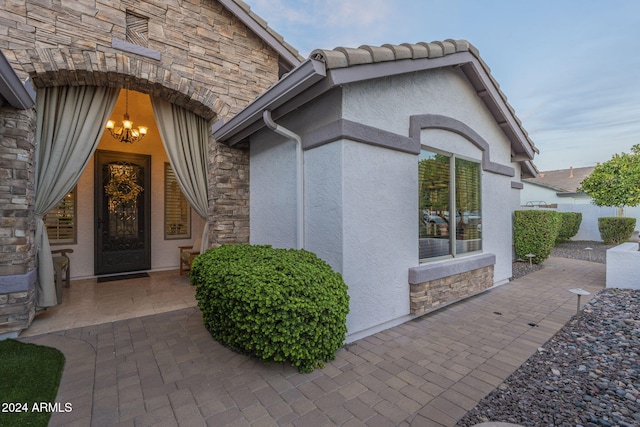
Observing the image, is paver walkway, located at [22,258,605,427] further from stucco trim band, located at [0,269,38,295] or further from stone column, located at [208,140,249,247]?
stone column, located at [208,140,249,247]

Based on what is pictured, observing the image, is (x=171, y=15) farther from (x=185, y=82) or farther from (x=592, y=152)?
(x=592, y=152)

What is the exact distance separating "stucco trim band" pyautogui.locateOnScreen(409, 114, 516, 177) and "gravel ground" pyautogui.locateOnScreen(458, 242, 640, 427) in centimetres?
340

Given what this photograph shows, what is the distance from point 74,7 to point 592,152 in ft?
96.5

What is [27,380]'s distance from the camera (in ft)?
9.02

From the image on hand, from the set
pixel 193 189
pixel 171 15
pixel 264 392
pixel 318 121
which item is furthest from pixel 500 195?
pixel 171 15

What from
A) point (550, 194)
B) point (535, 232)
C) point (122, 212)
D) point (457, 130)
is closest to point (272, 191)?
point (457, 130)

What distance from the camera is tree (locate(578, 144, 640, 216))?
12656mm

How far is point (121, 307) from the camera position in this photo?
16.5ft

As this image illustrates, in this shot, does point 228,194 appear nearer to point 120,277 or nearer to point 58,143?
point 58,143

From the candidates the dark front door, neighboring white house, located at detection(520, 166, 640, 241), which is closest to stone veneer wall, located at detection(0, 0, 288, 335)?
the dark front door

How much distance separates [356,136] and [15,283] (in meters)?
5.10

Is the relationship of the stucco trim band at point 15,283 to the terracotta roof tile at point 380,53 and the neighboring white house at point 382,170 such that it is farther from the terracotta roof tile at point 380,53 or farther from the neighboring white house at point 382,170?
the terracotta roof tile at point 380,53

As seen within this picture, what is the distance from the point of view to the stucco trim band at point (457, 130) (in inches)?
177

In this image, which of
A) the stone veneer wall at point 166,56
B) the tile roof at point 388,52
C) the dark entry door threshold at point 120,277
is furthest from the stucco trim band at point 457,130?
the dark entry door threshold at point 120,277
